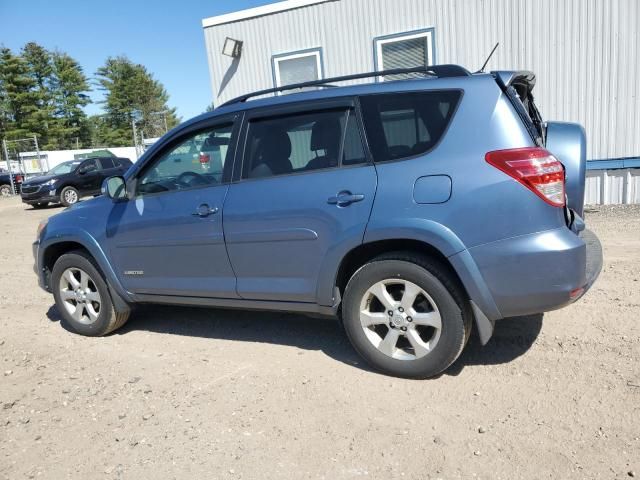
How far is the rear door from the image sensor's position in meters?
3.21

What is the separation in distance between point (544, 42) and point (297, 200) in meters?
7.18

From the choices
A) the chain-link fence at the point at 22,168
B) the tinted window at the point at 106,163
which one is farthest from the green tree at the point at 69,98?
the tinted window at the point at 106,163

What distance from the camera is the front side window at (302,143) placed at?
330 cm

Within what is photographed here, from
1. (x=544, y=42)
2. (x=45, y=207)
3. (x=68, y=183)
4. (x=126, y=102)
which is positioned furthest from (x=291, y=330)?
(x=126, y=102)

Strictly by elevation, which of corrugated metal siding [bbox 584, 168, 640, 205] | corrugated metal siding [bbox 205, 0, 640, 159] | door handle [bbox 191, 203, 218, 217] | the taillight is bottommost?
corrugated metal siding [bbox 584, 168, 640, 205]

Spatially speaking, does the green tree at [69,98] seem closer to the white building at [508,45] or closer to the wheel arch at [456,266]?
the white building at [508,45]

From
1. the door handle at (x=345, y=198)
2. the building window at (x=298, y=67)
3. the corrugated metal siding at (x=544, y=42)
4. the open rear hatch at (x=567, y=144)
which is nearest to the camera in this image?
the door handle at (x=345, y=198)

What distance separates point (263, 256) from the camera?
3527mm

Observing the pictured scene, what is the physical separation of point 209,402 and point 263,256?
99cm

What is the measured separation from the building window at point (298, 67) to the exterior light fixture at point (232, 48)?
2.74 ft

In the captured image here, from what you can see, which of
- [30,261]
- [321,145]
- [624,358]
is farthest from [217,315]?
[30,261]

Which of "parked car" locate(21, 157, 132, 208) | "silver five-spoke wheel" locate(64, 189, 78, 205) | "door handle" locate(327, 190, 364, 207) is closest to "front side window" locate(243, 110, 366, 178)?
"door handle" locate(327, 190, 364, 207)

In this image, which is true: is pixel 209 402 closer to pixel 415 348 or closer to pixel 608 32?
pixel 415 348

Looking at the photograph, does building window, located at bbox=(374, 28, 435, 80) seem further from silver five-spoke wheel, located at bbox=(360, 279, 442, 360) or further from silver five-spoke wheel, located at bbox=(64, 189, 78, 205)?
silver five-spoke wheel, located at bbox=(64, 189, 78, 205)
